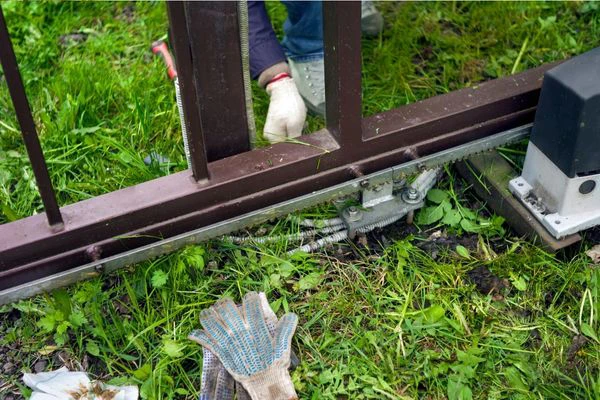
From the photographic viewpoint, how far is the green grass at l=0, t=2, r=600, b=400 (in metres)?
1.88

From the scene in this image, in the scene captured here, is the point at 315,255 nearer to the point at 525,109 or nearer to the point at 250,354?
the point at 250,354

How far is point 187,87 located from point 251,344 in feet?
2.09

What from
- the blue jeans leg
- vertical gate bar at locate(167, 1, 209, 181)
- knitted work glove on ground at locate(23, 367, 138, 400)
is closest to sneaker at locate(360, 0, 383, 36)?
the blue jeans leg

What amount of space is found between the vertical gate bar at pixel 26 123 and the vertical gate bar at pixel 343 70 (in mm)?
719

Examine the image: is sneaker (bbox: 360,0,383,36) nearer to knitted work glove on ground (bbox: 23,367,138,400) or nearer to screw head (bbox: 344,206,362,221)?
screw head (bbox: 344,206,362,221)

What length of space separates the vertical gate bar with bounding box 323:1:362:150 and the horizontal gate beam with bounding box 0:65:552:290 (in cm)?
5

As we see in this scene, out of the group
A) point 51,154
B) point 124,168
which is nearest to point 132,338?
point 124,168

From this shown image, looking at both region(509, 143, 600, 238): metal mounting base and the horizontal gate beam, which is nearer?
the horizontal gate beam

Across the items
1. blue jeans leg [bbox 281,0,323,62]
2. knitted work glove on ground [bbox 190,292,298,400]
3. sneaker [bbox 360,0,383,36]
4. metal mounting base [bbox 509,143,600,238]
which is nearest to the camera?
knitted work glove on ground [bbox 190,292,298,400]

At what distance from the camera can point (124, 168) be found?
Result: 2.41 metres

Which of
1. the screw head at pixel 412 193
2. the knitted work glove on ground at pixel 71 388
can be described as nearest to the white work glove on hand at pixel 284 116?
the screw head at pixel 412 193

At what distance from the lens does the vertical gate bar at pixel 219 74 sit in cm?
181

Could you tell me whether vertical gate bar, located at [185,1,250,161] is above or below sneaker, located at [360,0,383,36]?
above

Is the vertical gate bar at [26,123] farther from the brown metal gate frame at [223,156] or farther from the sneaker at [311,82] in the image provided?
the sneaker at [311,82]
